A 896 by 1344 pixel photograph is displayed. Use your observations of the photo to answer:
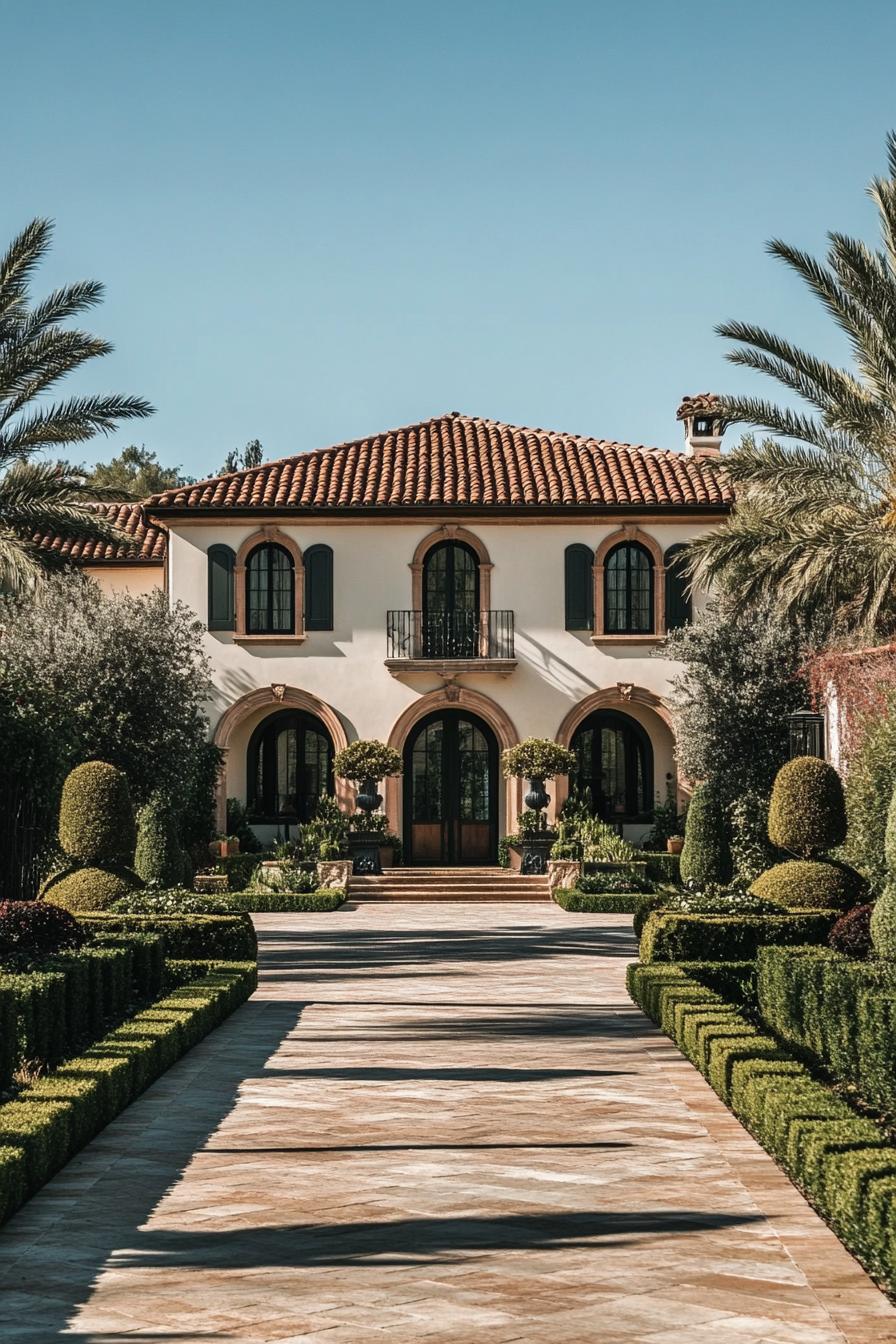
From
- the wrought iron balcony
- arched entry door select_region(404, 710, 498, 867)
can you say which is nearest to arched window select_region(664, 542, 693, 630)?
the wrought iron balcony

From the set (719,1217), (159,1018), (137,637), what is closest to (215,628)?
(137,637)

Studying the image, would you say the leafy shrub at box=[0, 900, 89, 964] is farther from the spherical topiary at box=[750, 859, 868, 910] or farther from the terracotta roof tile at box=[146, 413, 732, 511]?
the terracotta roof tile at box=[146, 413, 732, 511]

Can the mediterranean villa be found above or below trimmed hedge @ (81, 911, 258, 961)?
above

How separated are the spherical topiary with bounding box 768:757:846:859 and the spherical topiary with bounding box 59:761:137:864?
7398 millimetres

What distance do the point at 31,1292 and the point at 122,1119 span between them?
3.44 m

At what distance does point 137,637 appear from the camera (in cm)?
2766

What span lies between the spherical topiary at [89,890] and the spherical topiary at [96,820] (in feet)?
0.93

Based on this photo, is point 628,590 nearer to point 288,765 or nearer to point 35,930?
point 288,765

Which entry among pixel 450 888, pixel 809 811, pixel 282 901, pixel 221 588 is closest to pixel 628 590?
pixel 450 888

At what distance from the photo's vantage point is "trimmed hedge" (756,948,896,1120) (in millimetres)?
9430

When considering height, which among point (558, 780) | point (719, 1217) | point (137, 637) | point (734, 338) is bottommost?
point (719, 1217)

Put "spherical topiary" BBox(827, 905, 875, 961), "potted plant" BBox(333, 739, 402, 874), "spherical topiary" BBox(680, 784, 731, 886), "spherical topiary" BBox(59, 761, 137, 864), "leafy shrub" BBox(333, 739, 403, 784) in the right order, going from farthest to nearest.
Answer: "leafy shrub" BBox(333, 739, 403, 784)
"potted plant" BBox(333, 739, 402, 874)
"spherical topiary" BBox(680, 784, 731, 886)
"spherical topiary" BBox(59, 761, 137, 864)
"spherical topiary" BBox(827, 905, 875, 961)

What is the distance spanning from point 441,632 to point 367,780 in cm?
348

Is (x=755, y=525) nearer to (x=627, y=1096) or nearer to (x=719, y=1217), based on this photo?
(x=627, y=1096)
